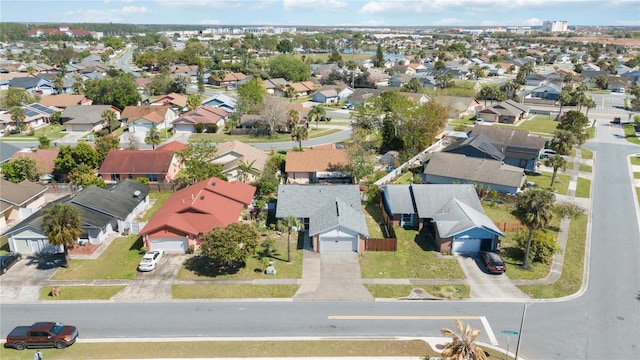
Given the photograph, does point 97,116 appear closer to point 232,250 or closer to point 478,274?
point 232,250

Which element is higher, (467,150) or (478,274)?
(467,150)

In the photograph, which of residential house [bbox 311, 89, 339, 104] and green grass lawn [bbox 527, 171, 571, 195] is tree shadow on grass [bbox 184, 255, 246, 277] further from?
residential house [bbox 311, 89, 339, 104]

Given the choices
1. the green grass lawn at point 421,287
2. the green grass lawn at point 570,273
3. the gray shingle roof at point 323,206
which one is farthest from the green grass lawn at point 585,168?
the green grass lawn at point 421,287

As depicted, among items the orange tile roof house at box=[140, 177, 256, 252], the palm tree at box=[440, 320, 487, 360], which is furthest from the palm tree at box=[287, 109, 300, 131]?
the palm tree at box=[440, 320, 487, 360]

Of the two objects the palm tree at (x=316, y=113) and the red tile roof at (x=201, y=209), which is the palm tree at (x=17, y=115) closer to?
the palm tree at (x=316, y=113)

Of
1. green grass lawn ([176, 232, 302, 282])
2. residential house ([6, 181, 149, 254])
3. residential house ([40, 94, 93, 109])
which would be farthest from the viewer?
residential house ([40, 94, 93, 109])

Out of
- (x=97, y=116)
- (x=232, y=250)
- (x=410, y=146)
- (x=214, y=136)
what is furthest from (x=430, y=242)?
(x=97, y=116)

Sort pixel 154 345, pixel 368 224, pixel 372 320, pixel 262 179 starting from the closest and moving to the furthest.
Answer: pixel 154 345 → pixel 372 320 → pixel 368 224 → pixel 262 179

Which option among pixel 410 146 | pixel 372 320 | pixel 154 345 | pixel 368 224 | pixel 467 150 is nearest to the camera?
pixel 154 345
